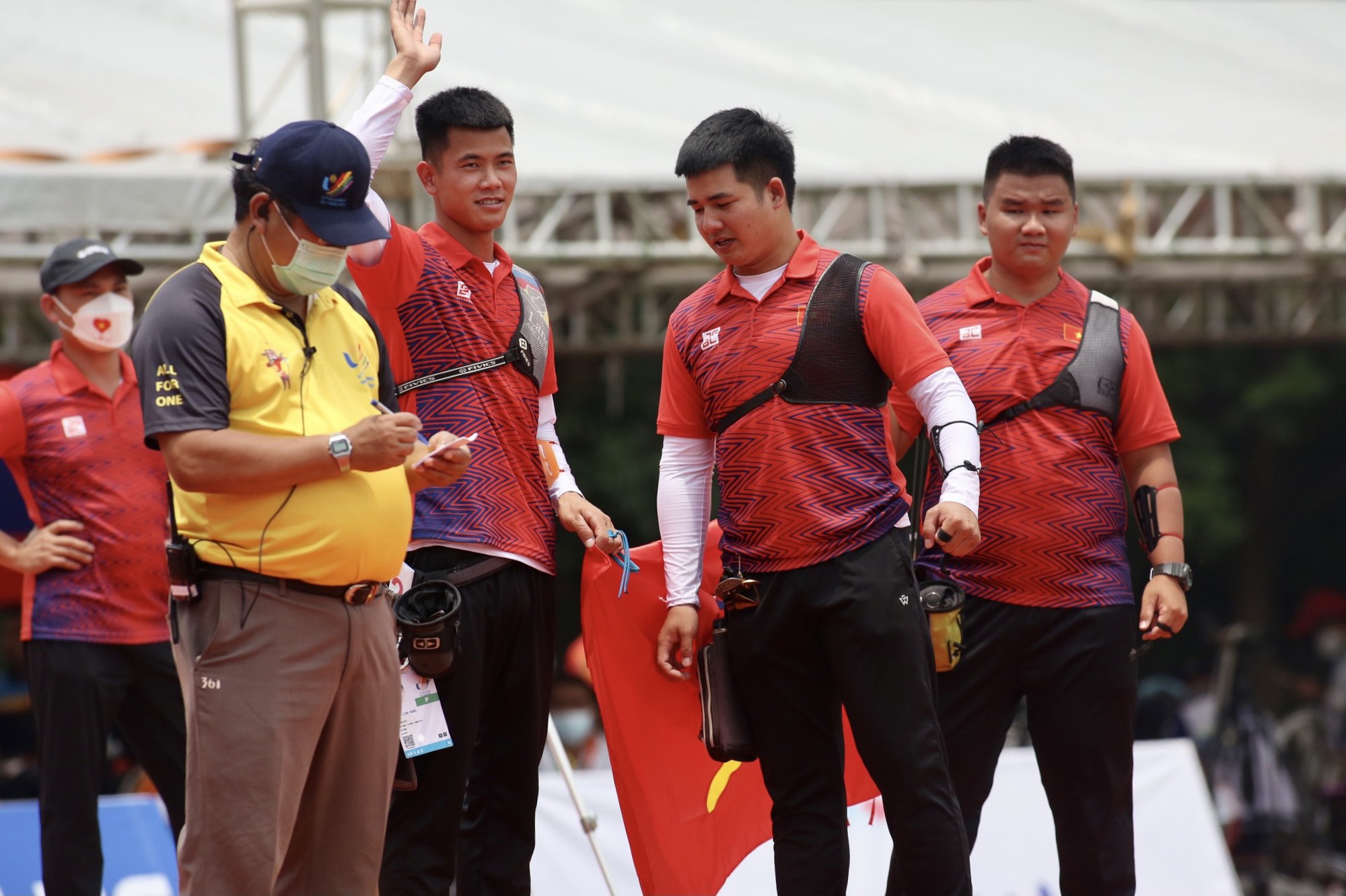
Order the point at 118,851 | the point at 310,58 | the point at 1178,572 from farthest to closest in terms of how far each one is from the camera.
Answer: the point at 310,58 < the point at 118,851 < the point at 1178,572

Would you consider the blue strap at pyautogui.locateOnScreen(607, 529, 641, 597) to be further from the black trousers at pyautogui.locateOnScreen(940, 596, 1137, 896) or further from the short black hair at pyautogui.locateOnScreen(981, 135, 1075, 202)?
the short black hair at pyautogui.locateOnScreen(981, 135, 1075, 202)

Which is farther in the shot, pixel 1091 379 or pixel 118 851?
pixel 118 851

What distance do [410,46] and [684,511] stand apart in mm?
1368

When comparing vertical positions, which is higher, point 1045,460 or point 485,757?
point 1045,460

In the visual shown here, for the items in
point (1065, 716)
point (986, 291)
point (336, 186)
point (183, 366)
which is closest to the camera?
point (183, 366)

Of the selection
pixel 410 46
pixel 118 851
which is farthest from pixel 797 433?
pixel 118 851

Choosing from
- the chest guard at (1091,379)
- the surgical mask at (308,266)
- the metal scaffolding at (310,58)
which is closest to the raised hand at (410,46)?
the surgical mask at (308,266)

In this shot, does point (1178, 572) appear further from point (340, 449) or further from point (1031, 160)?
point (340, 449)

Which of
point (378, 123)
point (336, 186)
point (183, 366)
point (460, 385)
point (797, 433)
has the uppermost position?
point (378, 123)

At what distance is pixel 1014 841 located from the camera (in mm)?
5961

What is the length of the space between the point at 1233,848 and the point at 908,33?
547 centimetres

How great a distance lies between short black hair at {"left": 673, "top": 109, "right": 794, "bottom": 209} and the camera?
3.83 metres

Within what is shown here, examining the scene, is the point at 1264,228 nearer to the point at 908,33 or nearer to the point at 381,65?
the point at 908,33

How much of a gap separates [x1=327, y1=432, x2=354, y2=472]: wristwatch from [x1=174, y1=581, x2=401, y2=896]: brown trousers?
30 centimetres
